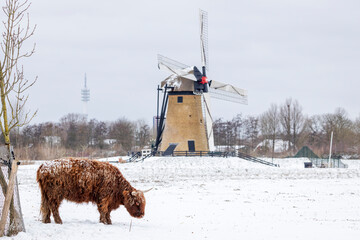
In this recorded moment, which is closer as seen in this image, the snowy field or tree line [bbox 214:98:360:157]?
the snowy field

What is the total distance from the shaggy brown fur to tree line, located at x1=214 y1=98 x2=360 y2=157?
62.6m

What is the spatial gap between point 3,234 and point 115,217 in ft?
16.0

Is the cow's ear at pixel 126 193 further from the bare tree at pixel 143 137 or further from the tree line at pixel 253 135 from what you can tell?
the bare tree at pixel 143 137

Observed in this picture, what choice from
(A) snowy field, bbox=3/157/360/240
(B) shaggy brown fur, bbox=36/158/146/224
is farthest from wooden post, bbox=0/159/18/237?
(B) shaggy brown fur, bbox=36/158/146/224

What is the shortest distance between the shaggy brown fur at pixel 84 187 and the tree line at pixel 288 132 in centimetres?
6262

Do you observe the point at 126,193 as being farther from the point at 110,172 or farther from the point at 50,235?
the point at 50,235

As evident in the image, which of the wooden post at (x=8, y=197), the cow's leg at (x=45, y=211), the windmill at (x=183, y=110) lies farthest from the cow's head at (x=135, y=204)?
the windmill at (x=183, y=110)

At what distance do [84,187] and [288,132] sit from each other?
230 ft

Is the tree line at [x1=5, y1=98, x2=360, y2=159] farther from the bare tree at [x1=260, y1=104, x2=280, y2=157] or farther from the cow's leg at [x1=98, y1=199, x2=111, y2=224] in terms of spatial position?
the cow's leg at [x1=98, y1=199, x2=111, y2=224]

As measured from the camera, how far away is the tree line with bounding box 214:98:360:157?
7694cm

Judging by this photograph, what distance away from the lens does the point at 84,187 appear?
11289 millimetres

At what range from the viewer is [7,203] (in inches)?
359

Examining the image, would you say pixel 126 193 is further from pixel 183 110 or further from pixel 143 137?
pixel 143 137

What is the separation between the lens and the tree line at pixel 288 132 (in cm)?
7694
